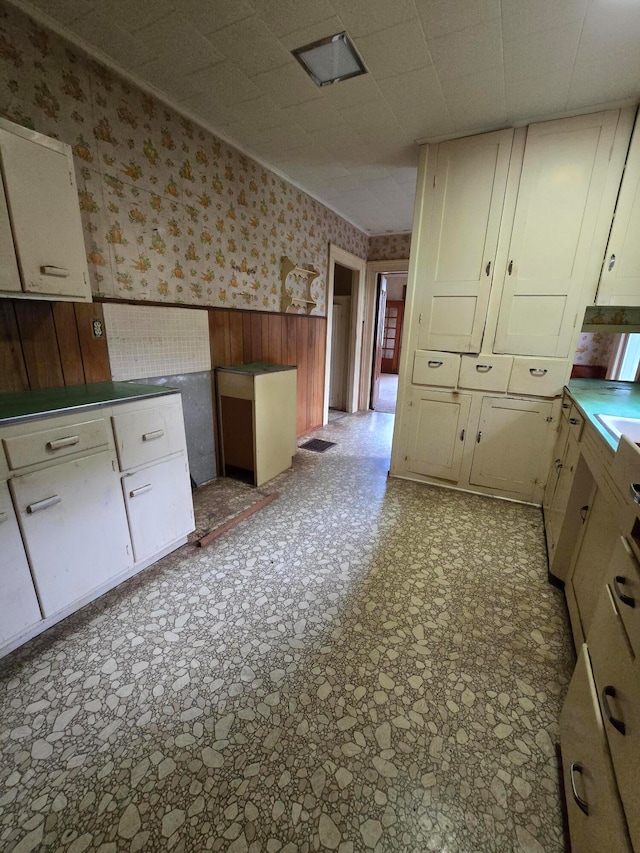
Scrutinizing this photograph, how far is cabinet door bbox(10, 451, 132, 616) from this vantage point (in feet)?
4.11

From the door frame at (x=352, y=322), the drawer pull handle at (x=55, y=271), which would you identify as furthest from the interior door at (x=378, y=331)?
the drawer pull handle at (x=55, y=271)

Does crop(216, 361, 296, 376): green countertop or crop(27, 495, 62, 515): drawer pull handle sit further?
crop(216, 361, 296, 376): green countertop

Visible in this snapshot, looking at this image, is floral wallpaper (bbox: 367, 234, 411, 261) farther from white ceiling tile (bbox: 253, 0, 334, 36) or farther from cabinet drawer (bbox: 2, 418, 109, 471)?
cabinet drawer (bbox: 2, 418, 109, 471)

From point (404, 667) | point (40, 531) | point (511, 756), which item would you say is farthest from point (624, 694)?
point (40, 531)

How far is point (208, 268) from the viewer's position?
2391 millimetres

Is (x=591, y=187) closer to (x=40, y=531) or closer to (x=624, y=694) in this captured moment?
(x=624, y=694)

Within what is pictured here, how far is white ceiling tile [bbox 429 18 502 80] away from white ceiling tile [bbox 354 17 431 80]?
61 mm

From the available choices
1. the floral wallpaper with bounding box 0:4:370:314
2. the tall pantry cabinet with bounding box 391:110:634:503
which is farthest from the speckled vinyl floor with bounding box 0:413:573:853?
the floral wallpaper with bounding box 0:4:370:314

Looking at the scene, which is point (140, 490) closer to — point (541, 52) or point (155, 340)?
point (155, 340)

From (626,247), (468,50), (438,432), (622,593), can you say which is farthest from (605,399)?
(468,50)

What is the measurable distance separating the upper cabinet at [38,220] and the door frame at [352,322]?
2.90m

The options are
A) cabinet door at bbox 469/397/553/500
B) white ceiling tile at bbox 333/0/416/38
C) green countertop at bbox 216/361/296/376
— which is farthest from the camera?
green countertop at bbox 216/361/296/376

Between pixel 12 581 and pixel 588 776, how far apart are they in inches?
71.0

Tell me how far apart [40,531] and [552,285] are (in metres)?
2.99
